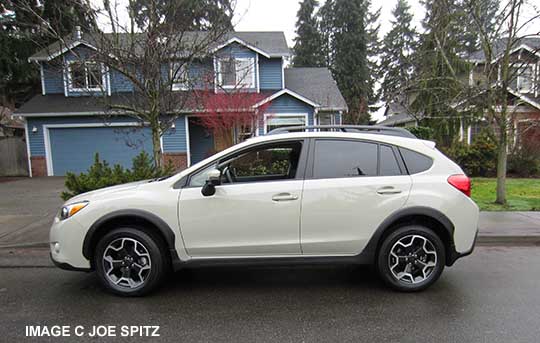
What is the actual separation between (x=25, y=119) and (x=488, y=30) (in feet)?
57.4

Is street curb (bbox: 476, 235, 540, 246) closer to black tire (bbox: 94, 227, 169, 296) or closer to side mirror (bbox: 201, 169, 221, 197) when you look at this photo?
side mirror (bbox: 201, 169, 221, 197)

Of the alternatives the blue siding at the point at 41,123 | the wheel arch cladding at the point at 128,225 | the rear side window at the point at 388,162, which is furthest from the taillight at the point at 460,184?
the blue siding at the point at 41,123

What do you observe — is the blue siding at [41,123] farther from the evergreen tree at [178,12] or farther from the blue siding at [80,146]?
the evergreen tree at [178,12]

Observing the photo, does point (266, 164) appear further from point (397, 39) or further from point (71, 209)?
point (397, 39)

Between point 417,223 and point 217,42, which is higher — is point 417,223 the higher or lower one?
the lower one

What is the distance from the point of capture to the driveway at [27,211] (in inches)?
210

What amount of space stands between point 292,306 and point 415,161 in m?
2.04

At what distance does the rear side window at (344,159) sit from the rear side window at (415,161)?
1.13 feet

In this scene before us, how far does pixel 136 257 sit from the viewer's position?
131 inches

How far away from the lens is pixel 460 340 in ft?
8.43

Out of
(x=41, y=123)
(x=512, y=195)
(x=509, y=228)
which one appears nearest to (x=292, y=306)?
Answer: (x=509, y=228)

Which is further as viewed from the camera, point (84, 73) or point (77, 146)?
point (77, 146)

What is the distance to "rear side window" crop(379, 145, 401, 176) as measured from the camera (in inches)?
133

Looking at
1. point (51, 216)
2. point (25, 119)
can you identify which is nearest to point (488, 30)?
point (51, 216)
